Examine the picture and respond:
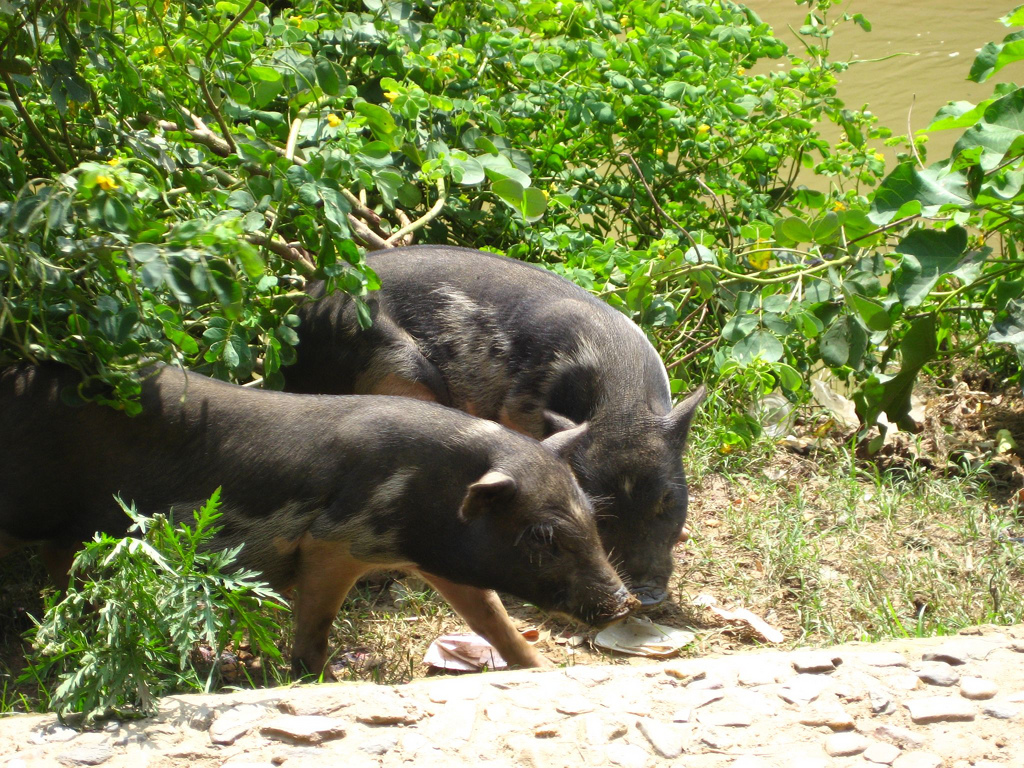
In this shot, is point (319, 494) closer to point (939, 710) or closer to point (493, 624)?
point (493, 624)

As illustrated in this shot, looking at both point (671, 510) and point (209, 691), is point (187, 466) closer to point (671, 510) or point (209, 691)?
point (209, 691)

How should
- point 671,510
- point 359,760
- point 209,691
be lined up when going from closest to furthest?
point 359,760
point 209,691
point 671,510

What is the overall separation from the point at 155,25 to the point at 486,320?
1976 mm

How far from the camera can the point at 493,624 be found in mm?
4270

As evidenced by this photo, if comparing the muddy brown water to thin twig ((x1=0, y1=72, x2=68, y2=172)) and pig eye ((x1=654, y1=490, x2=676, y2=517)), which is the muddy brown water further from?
thin twig ((x1=0, y1=72, x2=68, y2=172))

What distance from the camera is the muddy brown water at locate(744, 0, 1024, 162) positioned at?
411 inches

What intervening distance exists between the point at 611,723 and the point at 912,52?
942 centimetres

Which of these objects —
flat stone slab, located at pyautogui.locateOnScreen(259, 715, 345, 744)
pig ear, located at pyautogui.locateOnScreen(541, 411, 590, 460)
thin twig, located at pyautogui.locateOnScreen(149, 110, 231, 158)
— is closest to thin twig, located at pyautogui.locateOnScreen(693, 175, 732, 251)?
pig ear, located at pyautogui.locateOnScreen(541, 411, 590, 460)

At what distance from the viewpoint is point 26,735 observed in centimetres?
300

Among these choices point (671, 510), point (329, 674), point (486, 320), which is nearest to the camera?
point (329, 674)

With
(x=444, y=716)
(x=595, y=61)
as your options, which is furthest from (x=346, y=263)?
(x=595, y=61)

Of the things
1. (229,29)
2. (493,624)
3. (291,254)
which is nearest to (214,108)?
(229,29)

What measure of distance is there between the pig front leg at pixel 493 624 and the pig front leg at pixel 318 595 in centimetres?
31

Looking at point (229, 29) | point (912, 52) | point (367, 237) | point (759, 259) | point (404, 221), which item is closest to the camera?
point (229, 29)
